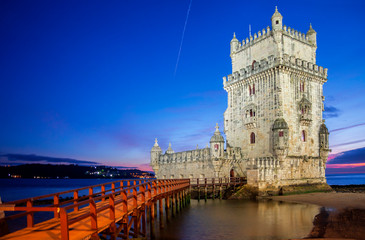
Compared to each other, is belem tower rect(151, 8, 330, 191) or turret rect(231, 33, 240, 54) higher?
turret rect(231, 33, 240, 54)

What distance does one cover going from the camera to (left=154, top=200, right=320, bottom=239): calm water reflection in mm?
17609

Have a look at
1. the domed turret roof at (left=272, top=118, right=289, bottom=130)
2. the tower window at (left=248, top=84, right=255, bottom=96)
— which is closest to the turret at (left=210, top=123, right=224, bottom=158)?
the domed turret roof at (left=272, top=118, right=289, bottom=130)

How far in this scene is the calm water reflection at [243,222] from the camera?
57.8ft

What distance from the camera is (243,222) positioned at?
21.0m

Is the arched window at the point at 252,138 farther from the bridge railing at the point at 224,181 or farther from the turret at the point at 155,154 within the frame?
the turret at the point at 155,154

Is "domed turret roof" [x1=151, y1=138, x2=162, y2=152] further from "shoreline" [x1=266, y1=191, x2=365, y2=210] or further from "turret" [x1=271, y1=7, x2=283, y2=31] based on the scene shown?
"turret" [x1=271, y1=7, x2=283, y2=31]

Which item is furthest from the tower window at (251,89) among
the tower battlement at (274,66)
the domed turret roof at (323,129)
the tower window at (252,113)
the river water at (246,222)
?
the river water at (246,222)

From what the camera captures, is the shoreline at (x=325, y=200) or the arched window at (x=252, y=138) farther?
the arched window at (x=252, y=138)

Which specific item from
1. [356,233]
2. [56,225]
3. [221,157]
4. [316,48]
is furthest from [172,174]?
[56,225]

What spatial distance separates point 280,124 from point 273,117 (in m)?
1.59

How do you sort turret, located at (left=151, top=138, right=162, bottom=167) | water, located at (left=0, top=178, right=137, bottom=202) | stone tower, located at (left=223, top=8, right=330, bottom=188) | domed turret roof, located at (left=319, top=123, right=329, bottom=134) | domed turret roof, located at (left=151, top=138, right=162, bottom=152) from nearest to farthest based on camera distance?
stone tower, located at (left=223, top=8, right=330, bottom=188) → domed turret roof, located at (left=319, top=123, right=329, bottom=134) → turret, located at (left=151, top=138, right=162, bottom=167) → domed turret roof, located at (left=151, top=138, right=162, bottom=152) → water, located at (left=0, top=178, right=137, bottom=202)

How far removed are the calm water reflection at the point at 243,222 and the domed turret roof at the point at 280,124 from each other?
862cm

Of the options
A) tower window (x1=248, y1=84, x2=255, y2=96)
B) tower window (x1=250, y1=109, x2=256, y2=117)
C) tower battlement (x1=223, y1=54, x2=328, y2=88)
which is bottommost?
tower window (x1=250, y1=109, x2=256, y2=117)

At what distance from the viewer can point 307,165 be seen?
121ft
